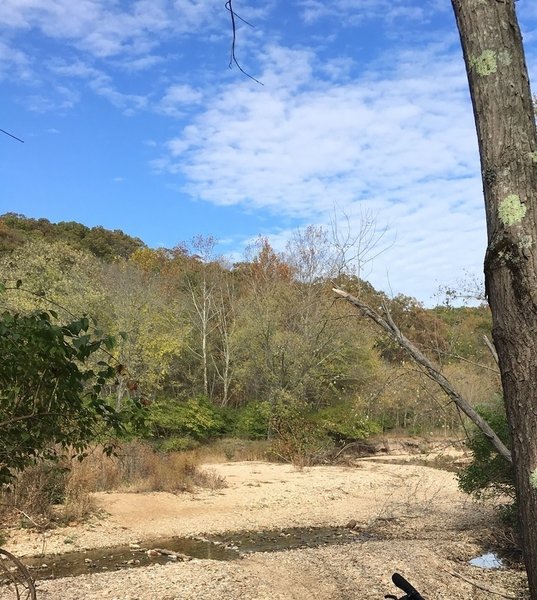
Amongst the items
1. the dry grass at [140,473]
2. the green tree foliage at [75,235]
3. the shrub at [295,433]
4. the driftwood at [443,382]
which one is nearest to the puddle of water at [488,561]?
the driftwood at [443,382]

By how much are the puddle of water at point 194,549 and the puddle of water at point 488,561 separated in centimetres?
307

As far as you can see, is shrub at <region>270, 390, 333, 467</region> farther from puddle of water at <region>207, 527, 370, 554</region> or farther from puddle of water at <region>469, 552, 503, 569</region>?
puddle of water at <region>469, 552, 503, 569</region>

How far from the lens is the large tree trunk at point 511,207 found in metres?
1.79

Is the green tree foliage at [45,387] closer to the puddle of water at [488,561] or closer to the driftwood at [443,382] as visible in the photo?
the driftwood at [443,382]

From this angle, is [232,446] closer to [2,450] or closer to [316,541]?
[316,541]

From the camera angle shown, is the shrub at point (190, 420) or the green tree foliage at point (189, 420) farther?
the shrub at point (190, 420)

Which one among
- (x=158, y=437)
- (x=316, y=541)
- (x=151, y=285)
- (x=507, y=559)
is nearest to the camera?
(x=507, y=559)

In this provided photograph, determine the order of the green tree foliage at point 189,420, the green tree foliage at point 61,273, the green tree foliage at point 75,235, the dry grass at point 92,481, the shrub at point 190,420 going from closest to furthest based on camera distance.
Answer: the dry grass at point 92,481
the green tree foliage at point 61,273
the green tree foliage at point 189,420
the shrub at point 190,420
the green tree foliage at point 75,235

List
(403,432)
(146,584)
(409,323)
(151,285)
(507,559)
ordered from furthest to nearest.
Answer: (151,285)
(403,432)
(409,323)
(507,559)
(146,584)

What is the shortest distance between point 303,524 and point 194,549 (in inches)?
142

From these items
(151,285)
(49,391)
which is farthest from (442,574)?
(151,285)

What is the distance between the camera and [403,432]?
1131 inches

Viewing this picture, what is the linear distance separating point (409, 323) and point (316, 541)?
531 centimetres

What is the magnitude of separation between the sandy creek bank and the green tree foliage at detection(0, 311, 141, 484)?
4.49ft
